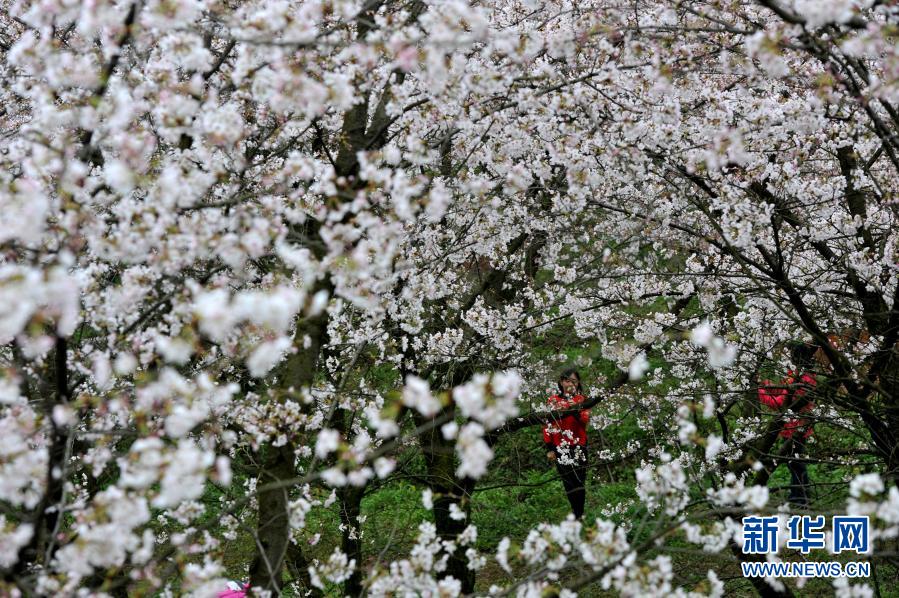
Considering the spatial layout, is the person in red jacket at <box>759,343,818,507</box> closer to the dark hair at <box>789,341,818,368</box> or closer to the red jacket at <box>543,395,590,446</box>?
the dark hair at <box>789,341,818,368</box>

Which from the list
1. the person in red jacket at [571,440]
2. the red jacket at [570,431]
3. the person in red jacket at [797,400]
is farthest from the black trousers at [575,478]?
the person in red jacket at [797,400]

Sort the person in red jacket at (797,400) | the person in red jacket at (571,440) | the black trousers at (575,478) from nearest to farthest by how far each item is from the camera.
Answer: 1. the person in red jacket at (797,400)
2. the person in red jacket at (571,440)
3. the black trousers at (575,478)

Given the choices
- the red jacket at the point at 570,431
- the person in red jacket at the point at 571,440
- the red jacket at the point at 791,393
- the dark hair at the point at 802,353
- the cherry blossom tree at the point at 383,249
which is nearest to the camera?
the cherry blossom tree at the point at 383,249

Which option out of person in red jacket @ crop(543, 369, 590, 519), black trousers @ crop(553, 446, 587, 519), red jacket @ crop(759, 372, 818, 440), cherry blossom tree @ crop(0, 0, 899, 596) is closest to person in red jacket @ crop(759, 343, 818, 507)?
red jacket @ crop(759, 372, 818, 440)

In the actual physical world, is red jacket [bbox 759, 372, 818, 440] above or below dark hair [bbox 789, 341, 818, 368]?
below

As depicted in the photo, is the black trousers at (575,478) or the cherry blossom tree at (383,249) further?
the black trousers at (575,478)

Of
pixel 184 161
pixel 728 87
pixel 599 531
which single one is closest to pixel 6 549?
pixel 184 161

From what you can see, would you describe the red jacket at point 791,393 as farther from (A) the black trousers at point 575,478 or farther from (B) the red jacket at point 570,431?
(A) the black trousers at point 575,478

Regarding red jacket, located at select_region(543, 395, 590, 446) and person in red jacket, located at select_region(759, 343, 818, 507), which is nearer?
person in red jacket, located at select_region(759, 343, 818, 507)

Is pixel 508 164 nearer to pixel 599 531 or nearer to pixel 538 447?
pixel 599 531

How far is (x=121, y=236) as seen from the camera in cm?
305

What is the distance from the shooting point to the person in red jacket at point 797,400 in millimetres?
5079

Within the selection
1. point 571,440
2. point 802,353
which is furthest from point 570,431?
point 802,353

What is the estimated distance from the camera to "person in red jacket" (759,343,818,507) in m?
5.08
